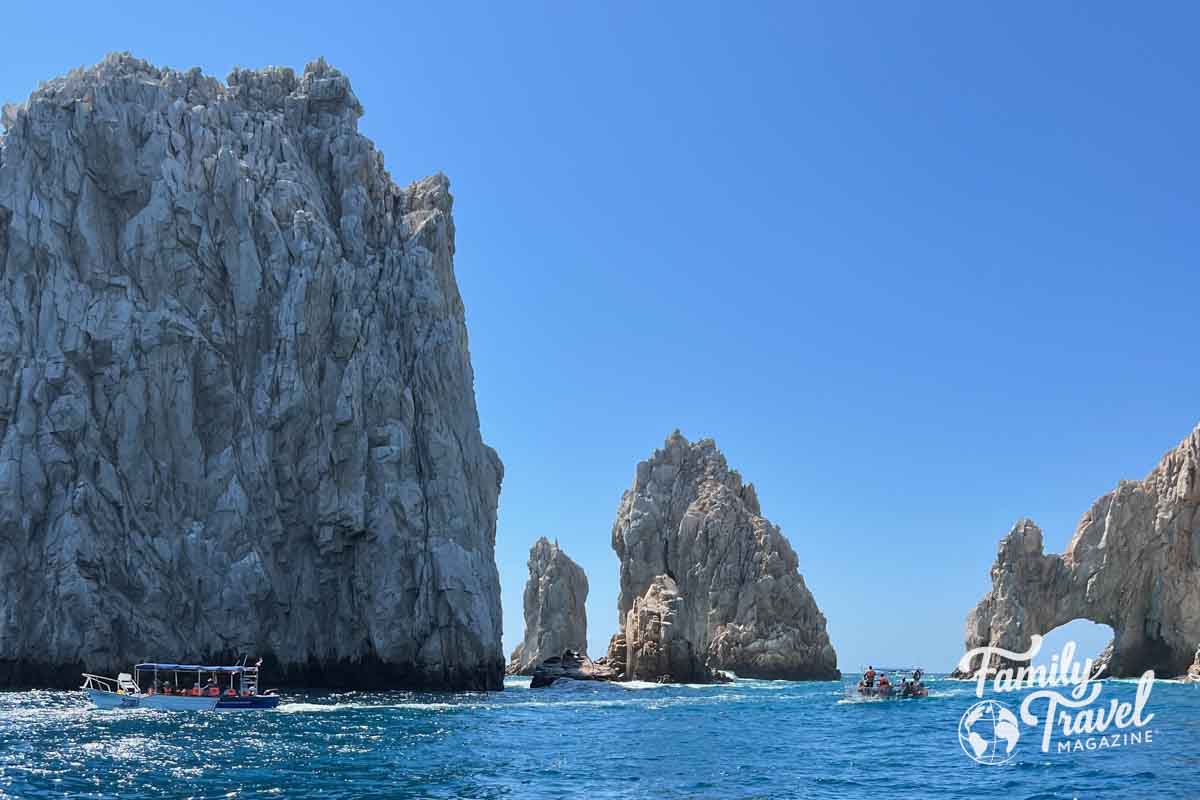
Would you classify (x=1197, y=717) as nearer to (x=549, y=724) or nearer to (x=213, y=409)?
(x=549, y=724)

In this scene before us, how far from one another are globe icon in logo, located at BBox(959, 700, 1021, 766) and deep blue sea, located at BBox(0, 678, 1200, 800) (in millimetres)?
706

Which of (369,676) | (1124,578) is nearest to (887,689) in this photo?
(369,676)

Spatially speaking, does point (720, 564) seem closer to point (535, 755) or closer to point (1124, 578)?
point (1124, 578)

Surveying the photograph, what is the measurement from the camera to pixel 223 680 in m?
78.1

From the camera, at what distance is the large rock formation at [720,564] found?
143 metres

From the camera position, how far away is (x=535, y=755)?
142 ft

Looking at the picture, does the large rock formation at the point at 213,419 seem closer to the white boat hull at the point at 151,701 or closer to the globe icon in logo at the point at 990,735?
the white boat hull at the point at 151,701

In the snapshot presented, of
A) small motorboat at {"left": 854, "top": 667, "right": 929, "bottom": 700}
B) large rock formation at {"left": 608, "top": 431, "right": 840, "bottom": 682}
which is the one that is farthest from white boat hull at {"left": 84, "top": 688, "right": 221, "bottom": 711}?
large rock formation at {"left": 608, "top": 431, "right": 840, "bottom": 682}

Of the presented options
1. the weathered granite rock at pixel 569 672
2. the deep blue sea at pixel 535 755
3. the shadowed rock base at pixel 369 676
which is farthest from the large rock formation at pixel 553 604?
the deep blue sea at pixel 535 755

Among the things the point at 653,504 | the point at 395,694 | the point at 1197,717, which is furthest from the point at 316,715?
the point at 653,504

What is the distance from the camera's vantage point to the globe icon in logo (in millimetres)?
43219

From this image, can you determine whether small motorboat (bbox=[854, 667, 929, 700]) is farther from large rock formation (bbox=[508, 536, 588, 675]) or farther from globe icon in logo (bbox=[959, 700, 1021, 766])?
large rock formation (bbox=[508, 536, 588, 675])

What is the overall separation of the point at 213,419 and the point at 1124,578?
317 feet

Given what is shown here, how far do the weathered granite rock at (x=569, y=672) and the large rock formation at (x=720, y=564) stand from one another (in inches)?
617
